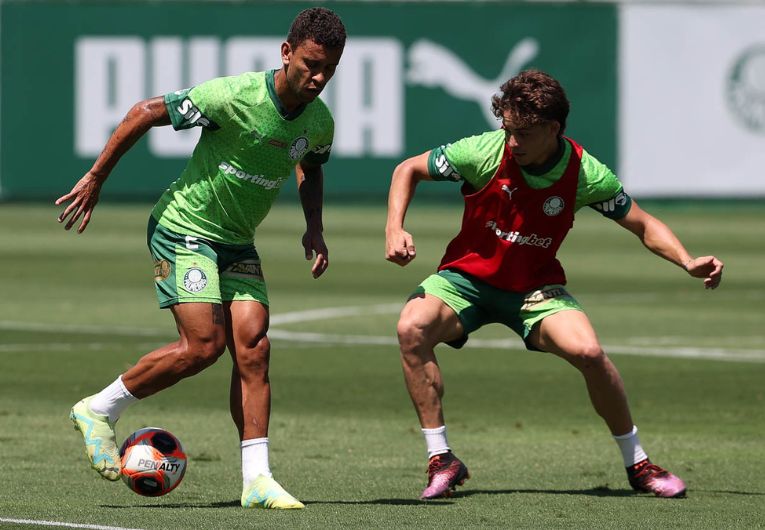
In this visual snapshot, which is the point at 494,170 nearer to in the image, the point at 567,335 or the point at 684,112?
the point at 567,335

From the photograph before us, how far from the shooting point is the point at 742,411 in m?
11.8

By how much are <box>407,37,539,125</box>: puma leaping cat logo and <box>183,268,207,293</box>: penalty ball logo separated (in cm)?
2546

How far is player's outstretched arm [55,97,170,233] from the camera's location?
7.98m

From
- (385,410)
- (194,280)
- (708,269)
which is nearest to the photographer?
(194,280)

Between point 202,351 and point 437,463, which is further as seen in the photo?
point 437,463

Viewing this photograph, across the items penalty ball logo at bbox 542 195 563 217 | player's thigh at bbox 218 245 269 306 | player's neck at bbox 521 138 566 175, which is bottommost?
player's thigh at bbox 218 245 269 306

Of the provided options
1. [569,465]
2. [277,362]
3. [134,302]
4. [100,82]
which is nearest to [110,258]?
[134,302]

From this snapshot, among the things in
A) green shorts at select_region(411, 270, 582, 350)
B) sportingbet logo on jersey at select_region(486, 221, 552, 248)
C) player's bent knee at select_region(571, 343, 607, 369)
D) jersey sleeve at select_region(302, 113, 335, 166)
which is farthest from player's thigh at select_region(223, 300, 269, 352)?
player's bent knee at select_region(571, 343, 607, 369)

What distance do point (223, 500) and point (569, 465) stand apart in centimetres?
222

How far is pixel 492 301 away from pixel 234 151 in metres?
1.50

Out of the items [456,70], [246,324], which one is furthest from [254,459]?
[456,70]

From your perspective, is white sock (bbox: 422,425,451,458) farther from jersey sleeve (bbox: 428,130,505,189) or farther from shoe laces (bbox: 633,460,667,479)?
jersey sleeve (bbox: 428,130,505,189)

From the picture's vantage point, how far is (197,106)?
805 cm

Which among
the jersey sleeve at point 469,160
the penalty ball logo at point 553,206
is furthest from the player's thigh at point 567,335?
the jersey sleeve at point 469,160
